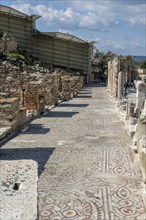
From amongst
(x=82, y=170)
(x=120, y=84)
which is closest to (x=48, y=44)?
(x=120, y=84)

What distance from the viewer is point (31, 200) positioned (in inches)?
122

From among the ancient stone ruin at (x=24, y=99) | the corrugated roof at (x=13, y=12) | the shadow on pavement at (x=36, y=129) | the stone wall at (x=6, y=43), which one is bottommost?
the shadow on pavement at (x=36, y=129)

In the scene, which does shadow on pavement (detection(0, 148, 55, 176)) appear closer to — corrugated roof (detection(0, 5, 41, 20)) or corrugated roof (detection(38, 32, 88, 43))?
corrugated roof (detection(38, 32, 88, 43))

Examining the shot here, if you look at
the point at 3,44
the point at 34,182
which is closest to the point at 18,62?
the point at 3,44

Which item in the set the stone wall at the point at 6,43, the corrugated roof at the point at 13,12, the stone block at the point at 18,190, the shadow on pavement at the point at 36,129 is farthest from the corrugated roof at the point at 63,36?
the stone block at the point at 18,190

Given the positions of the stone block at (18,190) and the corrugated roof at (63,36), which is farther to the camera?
the corrugated roof at (63,36)

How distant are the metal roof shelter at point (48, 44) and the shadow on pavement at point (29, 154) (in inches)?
2125

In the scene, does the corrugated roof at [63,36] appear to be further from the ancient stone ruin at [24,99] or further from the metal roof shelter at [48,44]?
the ancient stone ruin at [24,99]

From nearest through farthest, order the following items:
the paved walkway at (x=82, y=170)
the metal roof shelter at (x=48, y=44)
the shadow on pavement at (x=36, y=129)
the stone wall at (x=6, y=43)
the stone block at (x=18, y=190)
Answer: the stone block at (x=18, y=190) < the paved walkway at (x=82, y=170) < the shadow on pavement at (x=36, y=129) < the stone wall at (x=6, y=43) < the metal roof shelter at (x=48, y=44)

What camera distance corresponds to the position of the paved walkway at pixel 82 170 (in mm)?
5871

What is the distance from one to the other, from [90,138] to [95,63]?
62719 mm

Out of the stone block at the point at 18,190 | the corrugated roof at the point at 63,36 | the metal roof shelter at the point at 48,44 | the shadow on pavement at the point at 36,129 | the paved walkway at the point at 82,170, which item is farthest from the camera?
the metal roof shelter at the point at 48,44

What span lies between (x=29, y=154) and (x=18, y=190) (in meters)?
6.06

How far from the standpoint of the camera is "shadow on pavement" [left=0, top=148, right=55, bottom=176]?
28.8 ft
